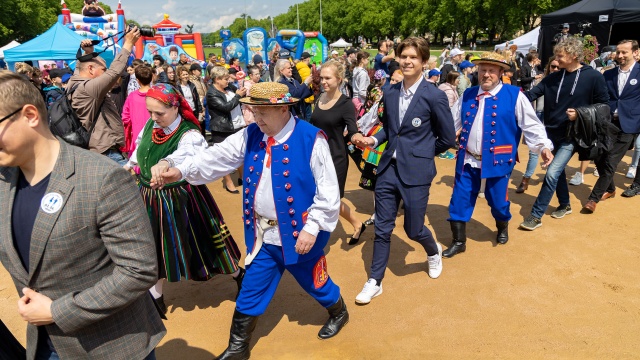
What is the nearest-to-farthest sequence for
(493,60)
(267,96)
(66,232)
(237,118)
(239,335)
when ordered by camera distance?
1. (66,232)
2. (267,96)
3. (239,335)
4. (493,60)
5. (237,118)

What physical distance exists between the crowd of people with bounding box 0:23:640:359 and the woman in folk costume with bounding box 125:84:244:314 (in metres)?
0.01

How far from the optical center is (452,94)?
810cm

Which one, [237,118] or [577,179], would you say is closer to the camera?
[237,118]

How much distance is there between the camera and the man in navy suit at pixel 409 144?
3682 millimetres

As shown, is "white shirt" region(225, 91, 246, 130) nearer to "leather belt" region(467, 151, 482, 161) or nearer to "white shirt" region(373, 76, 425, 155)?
"white shirt" region(373, 76, 425, 155)

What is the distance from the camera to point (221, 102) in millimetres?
6395

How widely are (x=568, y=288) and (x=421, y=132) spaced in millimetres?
1972

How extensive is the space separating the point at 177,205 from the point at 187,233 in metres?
0.24

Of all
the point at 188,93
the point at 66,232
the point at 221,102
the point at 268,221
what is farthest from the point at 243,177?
the point at 188,93

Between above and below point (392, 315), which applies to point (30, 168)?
above

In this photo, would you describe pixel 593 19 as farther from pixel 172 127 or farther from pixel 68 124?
pixel 68 124

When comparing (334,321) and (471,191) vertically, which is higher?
(471,191)

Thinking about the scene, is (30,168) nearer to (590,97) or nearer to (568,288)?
(568,288)

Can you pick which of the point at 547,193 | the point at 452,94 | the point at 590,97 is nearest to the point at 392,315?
the point at 547,193
